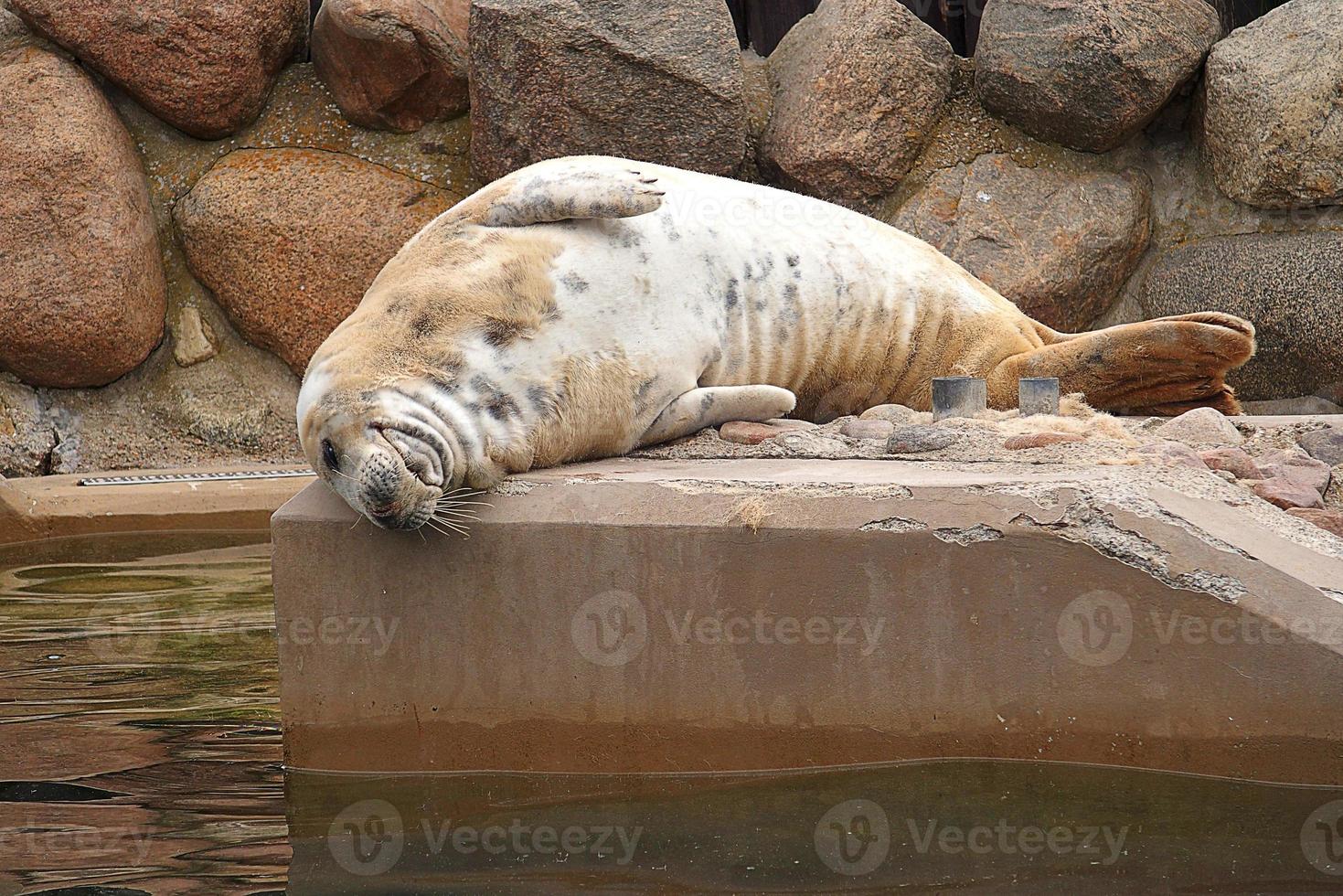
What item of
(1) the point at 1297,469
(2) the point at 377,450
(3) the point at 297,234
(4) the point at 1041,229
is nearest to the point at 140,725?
(2) the point at 377,450

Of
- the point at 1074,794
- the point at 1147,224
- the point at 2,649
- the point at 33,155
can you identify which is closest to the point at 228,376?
the point at 33,155

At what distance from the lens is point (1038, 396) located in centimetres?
346

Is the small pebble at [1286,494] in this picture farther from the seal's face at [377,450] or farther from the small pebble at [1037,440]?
the seal's face at [377,450]

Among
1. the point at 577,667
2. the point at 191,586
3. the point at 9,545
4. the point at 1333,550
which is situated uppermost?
the point at 1333,550

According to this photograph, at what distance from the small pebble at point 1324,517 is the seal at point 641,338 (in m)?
0.82

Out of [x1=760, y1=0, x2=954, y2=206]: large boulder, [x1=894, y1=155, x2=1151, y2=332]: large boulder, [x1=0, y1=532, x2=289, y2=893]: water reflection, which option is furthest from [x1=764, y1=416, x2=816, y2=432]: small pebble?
[x1=760, y1=0, x2=954, y2=206]: large boulder

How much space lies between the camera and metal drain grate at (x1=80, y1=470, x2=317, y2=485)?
541 cm

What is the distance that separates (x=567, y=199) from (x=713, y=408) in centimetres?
58

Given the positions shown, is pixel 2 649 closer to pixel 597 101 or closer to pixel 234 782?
pixel 234 782

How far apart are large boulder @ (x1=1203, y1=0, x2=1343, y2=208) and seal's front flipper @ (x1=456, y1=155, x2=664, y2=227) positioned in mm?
3475

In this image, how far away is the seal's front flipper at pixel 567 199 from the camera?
3.43 metres

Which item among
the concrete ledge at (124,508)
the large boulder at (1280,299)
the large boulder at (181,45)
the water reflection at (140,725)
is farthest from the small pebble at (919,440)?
the large boulder at (181,45)

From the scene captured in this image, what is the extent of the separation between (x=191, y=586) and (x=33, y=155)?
2.52 m

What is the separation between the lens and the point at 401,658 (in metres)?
2.77
